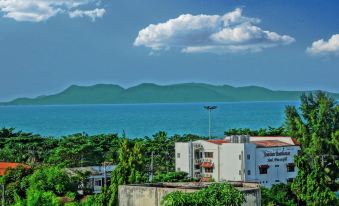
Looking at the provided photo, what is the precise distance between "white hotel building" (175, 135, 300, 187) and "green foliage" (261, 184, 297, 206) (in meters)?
7.22

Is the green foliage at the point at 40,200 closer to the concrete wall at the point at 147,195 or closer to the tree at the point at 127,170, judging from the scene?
the concrete wall at the point at 147,195

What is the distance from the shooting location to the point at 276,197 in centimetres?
4431

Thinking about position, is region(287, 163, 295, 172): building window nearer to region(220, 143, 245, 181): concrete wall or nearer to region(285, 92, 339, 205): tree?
region(285, 92, 339, 205): tree

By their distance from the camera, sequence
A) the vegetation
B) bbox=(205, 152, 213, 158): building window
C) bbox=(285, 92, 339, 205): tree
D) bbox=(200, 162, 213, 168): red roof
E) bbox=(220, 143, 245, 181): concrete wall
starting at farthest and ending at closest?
1. bbox=(205, 152, 213, 158): building window
2. bbox=(200, 162, 213, 168): red roof
3. bbox=(285, 92, 339, 205): tree
4. bbox=(220, 143, 245, 181): concrete wall
5. the vegetation

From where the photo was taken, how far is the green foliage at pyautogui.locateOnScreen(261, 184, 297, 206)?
1694 inches

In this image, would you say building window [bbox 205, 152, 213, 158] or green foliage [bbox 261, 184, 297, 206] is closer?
green foliage [bbox 261, 184, 297, 206]

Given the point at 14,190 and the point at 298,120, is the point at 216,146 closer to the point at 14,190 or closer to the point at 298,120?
the point at 298,120

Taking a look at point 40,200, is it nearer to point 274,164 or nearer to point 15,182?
point 15,182

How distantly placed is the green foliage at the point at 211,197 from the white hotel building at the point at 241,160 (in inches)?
1231

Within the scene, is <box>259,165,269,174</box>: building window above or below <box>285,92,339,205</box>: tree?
below

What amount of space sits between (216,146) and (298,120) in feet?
38.7

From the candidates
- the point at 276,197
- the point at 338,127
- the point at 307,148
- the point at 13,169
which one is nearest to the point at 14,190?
the point at 13,169

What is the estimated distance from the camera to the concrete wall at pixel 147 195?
24056 millimetres

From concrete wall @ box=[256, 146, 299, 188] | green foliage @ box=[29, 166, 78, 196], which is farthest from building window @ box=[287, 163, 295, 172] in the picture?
green foliage @ box=[29, 166, 78, 196]
